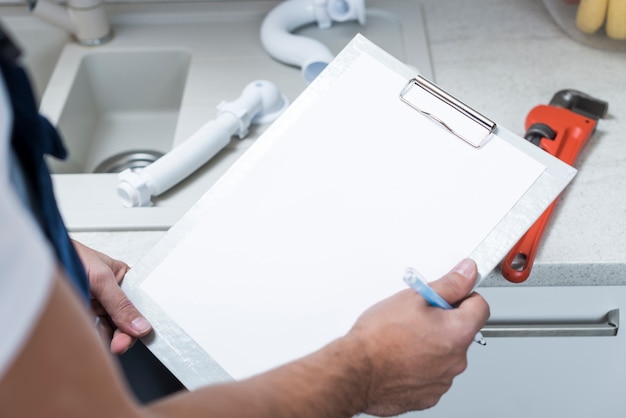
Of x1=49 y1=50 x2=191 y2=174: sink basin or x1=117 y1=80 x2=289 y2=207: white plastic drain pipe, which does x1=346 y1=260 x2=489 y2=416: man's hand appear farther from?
x1=49 y1=50 x2=191 y2=174: sink basin

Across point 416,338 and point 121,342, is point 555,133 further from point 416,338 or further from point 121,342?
point 121,342

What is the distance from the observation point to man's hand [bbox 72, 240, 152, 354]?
0.71 m

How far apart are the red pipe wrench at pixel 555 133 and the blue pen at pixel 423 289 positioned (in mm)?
194

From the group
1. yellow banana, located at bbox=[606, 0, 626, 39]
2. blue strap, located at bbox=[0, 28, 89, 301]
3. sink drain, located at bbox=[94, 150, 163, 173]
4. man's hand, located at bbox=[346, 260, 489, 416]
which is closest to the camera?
blue strap, located at bbox=[0, 28, 89, 301]

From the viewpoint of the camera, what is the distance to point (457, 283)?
0.64 m

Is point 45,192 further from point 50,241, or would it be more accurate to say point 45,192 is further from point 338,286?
point 338,286

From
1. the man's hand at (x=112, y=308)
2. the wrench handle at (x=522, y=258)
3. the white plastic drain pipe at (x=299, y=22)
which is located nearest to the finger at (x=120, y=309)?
the man's hand at (x=112, y=308)

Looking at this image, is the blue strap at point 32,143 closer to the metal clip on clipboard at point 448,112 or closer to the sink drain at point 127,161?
the metal clip on clipboard at point 448,112

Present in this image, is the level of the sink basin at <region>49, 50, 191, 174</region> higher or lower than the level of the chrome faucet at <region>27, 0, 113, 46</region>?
lower

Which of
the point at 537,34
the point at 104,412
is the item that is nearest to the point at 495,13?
the point at 537,34

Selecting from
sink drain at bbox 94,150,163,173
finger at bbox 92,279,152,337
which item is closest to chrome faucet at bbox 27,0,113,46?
sink drain at bbox 94,150,163,173

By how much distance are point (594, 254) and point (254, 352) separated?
383 mm

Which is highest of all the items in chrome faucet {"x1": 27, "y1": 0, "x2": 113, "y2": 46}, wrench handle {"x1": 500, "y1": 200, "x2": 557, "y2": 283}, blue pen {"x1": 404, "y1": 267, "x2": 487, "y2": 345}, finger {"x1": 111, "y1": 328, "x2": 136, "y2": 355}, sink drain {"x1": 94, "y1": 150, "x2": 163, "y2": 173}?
wrench handle {"x1": 500, "y1": 200, "x2": 557, "y2": 283}

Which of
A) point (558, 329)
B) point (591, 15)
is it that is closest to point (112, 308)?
point (558, 329)
